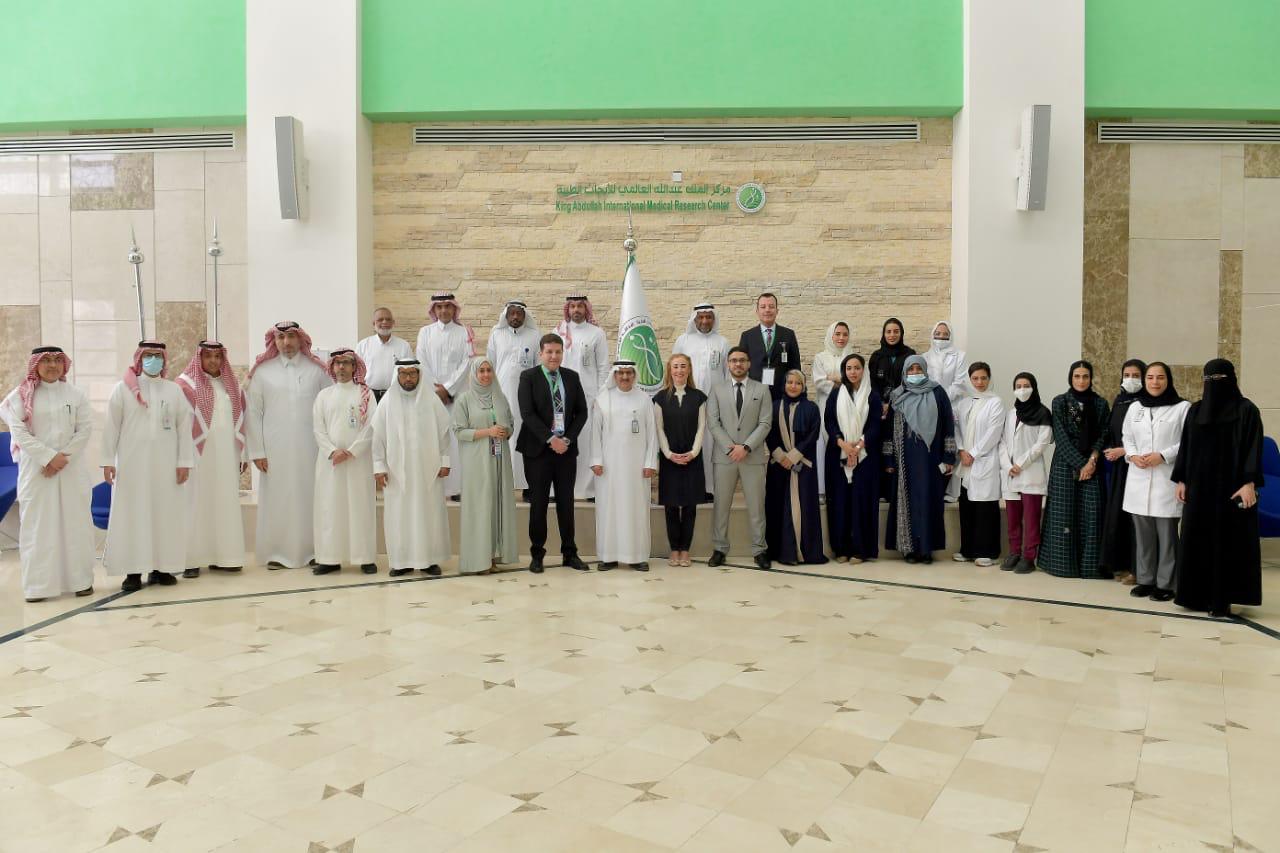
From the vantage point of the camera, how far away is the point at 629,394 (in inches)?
253

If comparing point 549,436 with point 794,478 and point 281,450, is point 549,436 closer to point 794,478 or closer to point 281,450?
point 794,478

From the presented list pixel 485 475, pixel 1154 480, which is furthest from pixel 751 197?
pixel 1154 480

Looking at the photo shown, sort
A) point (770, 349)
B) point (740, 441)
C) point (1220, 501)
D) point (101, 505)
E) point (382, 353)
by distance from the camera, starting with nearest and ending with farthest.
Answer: point (1220, 501)
point (740, 441)
point (101, 505)
point (770, 349)
point (382, 353)

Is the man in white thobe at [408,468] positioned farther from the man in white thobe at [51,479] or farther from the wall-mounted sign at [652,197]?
the wall-mounted sign at [652,197]

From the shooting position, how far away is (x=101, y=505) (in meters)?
6.68

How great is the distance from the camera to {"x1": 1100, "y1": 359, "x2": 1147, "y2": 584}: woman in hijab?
5.81m

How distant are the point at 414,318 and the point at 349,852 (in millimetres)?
6386

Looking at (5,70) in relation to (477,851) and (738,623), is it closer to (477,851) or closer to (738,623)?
(738,623)

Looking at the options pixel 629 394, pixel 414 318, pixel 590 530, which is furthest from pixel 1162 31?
pixel 414 318

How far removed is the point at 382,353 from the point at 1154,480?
554cm

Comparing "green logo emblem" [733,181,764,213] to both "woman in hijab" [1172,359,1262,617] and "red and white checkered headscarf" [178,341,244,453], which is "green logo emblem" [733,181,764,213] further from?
"red and white checkered headscarf" [178,341,244,453]

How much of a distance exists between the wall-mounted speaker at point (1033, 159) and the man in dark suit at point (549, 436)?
4248mm

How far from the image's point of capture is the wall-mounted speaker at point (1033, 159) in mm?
7391

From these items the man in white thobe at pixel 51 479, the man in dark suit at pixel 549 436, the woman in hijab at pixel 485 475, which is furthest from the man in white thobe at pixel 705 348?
the man in white thobe at pixel 51 479
